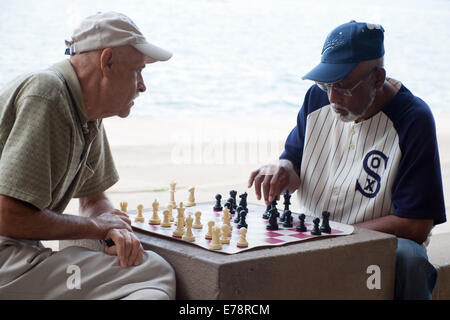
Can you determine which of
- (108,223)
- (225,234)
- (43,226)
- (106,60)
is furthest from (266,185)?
(43,226)

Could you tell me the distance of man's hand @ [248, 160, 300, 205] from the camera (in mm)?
2809

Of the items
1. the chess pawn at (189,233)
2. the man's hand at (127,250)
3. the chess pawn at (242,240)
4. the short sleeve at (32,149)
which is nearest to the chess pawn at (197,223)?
the chess pawn at (189,233)

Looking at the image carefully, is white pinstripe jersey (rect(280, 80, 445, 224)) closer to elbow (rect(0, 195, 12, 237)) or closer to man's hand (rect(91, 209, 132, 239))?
man's hand (rect(91, 209, 132, 239))

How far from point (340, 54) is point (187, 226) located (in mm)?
1079

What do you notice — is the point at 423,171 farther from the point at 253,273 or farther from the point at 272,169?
the point at 253,273

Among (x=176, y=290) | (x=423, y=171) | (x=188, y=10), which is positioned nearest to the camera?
(x=176, y=290)

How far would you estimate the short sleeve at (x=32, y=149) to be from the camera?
191 centimetres

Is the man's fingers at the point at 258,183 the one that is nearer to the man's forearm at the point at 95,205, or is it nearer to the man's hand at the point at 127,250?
the man's forearm at the point at 95,205

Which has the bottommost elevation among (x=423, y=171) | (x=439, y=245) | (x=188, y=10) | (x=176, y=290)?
(x=439, y=245)

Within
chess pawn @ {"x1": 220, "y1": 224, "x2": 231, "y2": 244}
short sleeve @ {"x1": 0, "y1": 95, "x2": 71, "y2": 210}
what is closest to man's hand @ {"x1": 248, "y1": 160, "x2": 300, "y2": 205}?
chess pawn @ {"x1": 220, "y1": 224, "x2": 231, "y2": 244}

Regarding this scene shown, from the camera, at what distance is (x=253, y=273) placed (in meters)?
1.99

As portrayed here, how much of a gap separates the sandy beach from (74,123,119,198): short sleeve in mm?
3016

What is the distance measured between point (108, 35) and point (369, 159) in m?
1.29
